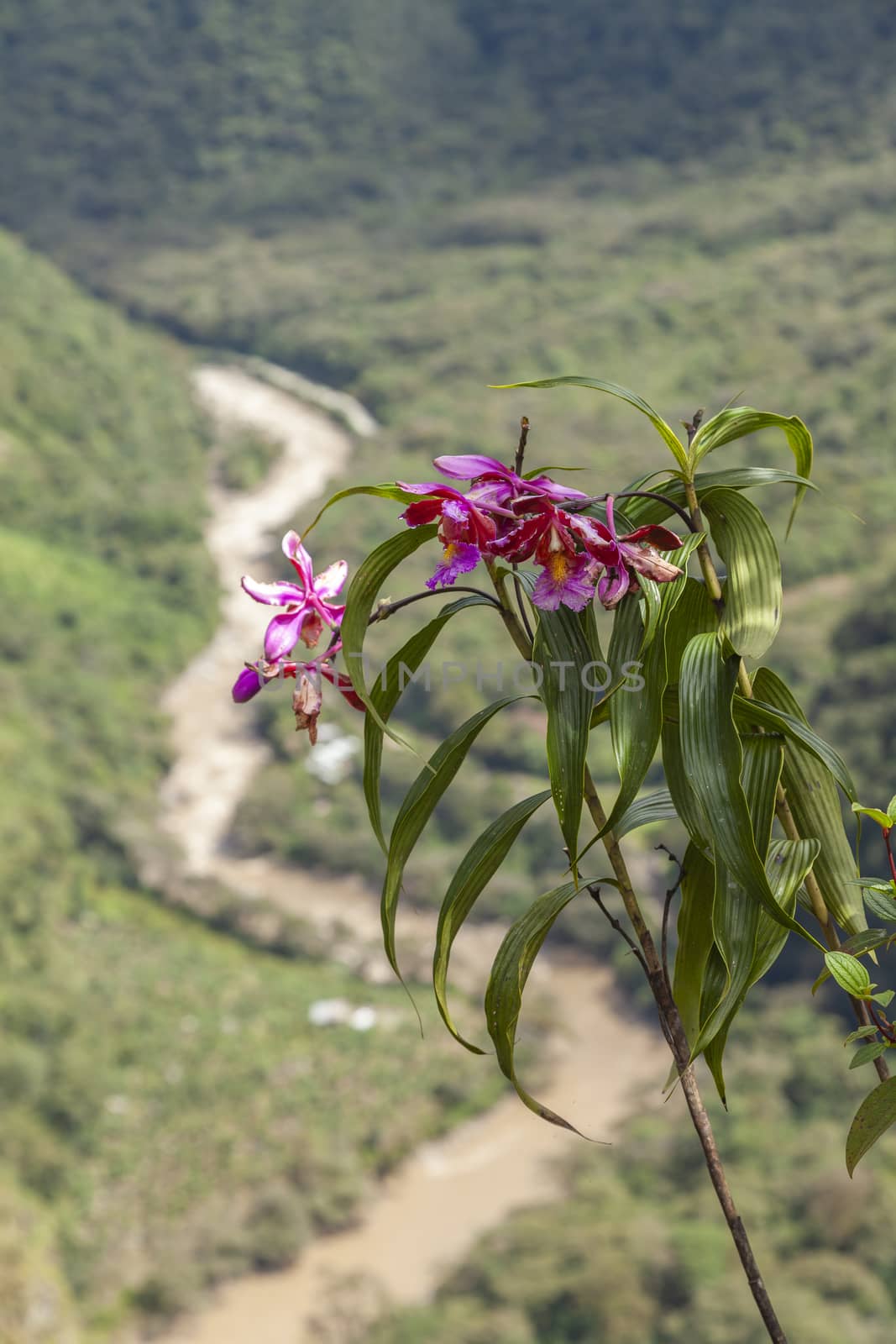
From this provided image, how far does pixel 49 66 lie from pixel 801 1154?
1319 inches

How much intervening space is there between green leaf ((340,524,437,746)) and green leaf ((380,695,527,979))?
0.06 meters

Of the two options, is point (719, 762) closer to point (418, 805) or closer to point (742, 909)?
point (742, 909)

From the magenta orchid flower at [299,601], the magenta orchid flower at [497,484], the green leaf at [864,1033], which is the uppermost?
the magenta orchid flower at [299,601]

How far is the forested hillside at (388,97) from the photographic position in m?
29.3

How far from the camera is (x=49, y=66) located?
116 ft

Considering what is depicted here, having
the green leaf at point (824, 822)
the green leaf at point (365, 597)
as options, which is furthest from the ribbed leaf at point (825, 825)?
the green leaf at point (365, 597)

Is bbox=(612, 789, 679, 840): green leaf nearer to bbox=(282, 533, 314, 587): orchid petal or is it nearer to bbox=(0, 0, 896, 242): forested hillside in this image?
bbox=(282, 533, 314, 587): orchid petal

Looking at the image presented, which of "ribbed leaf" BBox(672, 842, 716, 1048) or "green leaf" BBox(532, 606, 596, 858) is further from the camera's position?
"ribbed leaf" BBox(672, 842, 716, 1048)

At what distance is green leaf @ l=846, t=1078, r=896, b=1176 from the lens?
781 mm

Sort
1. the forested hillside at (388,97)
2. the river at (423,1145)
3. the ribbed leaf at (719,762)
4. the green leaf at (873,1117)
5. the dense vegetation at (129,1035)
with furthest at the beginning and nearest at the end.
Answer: the forested hillside at (388,97), the dense vegetation at (129,1035), the river at (423,1145), the green leaf at (873,1117), the ribbed leaf at (719,762)

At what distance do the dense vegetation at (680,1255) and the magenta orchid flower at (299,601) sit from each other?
9045mm

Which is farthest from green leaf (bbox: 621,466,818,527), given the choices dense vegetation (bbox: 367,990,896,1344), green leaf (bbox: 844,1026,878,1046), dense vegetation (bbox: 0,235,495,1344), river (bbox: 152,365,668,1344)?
dense vegetation (bbox: 0,235,495,1344)

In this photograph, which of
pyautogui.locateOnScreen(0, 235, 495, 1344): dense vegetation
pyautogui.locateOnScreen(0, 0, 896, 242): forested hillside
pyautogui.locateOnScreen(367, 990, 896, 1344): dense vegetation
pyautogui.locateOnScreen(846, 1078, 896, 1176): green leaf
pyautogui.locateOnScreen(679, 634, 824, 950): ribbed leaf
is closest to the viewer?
pyautogui.locateOnScreen(679, 634, 824, 950): ribbed leaf

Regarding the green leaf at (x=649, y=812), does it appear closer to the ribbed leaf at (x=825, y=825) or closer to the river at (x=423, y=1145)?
the ribbed leaf at (x=825, y=825)
